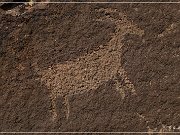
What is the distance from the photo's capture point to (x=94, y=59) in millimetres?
2387

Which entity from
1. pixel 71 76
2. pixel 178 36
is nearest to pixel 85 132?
pixel 71 76

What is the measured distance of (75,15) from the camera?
2.40 meters

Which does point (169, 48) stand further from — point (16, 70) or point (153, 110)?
point (16, 70)

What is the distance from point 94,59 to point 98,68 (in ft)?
0.14

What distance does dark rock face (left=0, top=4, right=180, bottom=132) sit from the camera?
239 cm

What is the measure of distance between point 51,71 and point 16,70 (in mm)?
153

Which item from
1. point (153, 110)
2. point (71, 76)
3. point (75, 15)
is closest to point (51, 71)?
point (71, 76)

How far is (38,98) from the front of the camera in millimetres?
2396

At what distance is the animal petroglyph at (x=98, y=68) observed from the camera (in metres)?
2.39

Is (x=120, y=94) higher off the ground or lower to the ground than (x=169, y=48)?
lower

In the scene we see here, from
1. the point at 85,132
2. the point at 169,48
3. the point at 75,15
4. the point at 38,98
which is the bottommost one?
the point at 85,132

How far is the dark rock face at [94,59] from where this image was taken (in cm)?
239

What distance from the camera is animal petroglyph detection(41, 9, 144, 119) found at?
2389 mm

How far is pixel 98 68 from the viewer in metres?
2.39
